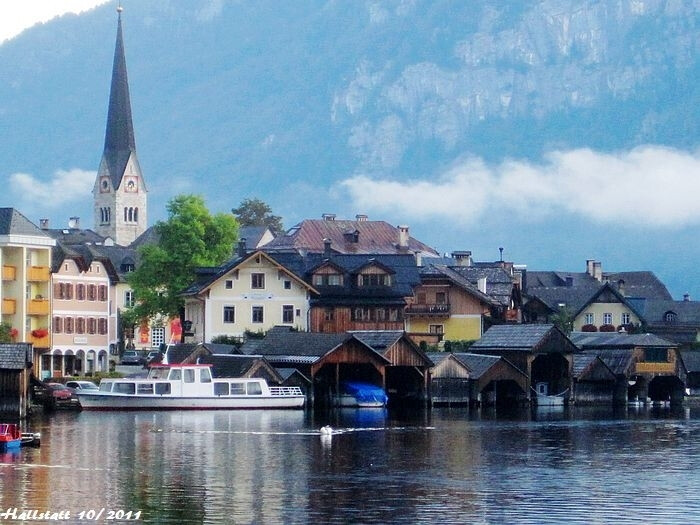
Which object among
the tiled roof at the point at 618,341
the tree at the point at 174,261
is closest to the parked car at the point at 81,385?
the tree at the point at 174,261

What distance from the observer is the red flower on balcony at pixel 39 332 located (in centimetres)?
12112

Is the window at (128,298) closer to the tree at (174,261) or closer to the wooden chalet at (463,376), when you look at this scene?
the tree at (174,261)

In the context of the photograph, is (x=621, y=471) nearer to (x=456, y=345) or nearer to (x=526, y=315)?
(x=456, y=345)

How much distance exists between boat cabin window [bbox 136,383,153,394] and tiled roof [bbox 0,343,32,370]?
57.7 feet

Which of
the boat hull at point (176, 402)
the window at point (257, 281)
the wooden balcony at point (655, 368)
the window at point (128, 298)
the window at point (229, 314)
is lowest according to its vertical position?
the boat hull at point (176, 402)

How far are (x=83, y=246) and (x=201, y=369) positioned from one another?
46.1 meters

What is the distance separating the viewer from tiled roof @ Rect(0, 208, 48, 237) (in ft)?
381

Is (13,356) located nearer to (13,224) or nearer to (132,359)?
(13,224)

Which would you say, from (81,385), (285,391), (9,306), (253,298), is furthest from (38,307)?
(285,391)

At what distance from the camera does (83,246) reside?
147 metres

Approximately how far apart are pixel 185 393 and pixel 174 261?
3690 centimetres

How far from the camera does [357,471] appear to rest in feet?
199

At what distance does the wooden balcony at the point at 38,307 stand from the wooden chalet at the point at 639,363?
40.4 meters

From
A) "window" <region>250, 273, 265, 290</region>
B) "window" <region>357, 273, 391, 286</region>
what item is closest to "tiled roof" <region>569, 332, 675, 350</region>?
"window" <region>357, 273, 391, 286</region>
